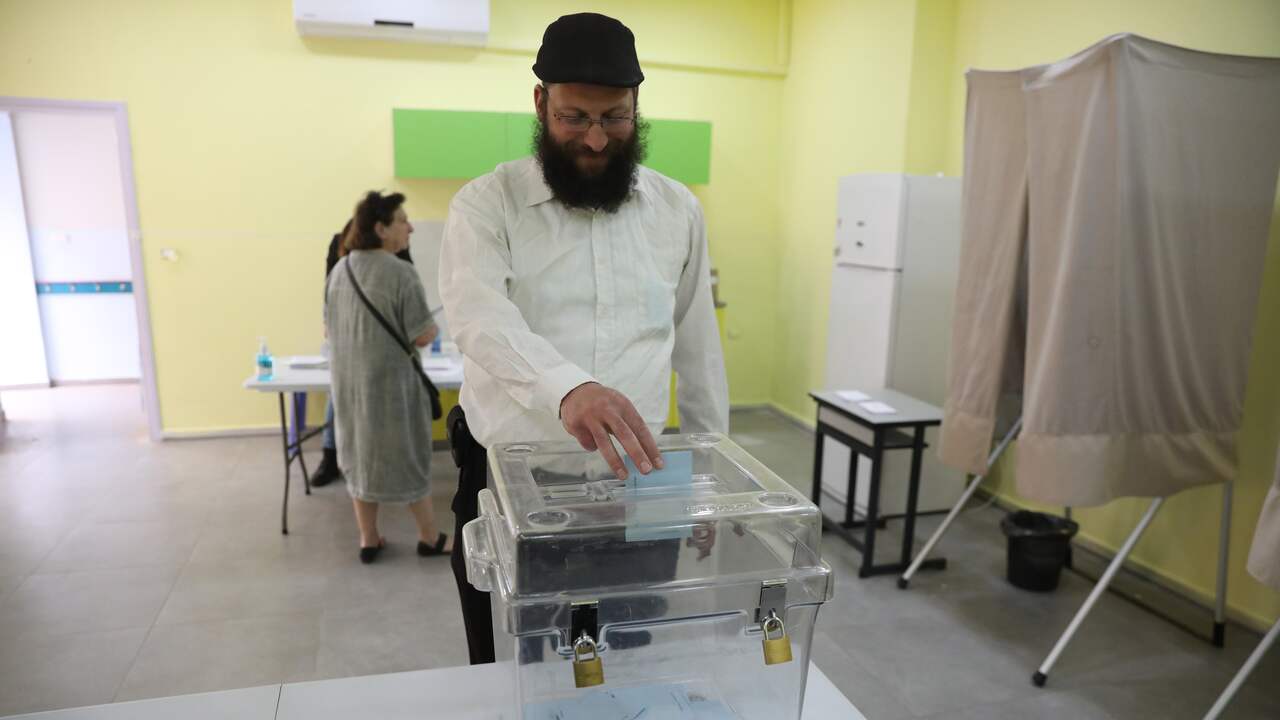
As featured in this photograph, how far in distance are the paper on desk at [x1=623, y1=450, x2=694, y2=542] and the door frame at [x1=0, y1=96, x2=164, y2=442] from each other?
4610 mm

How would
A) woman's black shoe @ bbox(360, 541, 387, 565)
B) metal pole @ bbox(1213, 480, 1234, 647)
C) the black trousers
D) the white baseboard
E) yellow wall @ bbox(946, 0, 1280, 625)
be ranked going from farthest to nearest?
the white baseboard
woman's black shoe @ bbox(360, 541, 387, 565)
yellow wall @ bbox(946, 0, 1280, 625)
metal pole @ bbox(1213, 480, 1234, 647)
the black trousers

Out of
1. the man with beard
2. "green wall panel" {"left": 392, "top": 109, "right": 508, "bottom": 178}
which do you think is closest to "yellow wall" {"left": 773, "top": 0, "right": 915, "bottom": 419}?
"green wall panel" {"left": 392, "top": 109, "right": 508, "bottom": 178}

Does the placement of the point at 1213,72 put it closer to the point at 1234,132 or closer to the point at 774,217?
the point at 1234,132

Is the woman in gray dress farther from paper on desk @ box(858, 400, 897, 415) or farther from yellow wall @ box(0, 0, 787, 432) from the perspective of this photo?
yellow wall @ box(0, 0, 787, 432)

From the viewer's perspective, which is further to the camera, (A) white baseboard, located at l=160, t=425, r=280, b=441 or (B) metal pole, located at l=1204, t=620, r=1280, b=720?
(A) white baseboard, located at l=160, t=425, r=280, b=441

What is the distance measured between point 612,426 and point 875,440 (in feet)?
7.61

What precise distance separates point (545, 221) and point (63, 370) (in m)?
6.80

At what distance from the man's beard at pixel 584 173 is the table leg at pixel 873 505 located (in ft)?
6.52

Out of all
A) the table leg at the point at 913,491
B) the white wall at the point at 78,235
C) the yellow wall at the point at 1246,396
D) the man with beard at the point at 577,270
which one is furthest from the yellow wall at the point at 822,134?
the white wall at the point at 78,235

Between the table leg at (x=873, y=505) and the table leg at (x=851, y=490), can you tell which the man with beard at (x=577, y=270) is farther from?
the table leg at (x=851, y=490)

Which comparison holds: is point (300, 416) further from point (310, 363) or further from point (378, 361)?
point (378, 361)

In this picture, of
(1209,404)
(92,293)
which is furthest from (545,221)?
(92,293)

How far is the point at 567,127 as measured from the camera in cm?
127

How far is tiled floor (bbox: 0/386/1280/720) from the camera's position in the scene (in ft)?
7.68
